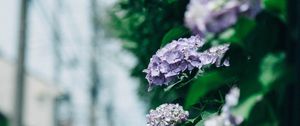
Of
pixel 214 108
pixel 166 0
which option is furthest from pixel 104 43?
pixel 214 108

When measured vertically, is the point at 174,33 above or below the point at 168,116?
above

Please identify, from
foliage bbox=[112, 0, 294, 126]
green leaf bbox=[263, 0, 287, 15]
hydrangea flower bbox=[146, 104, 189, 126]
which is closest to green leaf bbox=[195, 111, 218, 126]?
hydrangea flower bbox=[146, 104, 189, 126]

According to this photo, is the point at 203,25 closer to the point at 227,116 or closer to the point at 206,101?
the point at 227,116

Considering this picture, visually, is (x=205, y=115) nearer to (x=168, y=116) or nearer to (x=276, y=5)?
(x=168, y=116)

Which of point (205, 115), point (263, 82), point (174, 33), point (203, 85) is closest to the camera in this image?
point (263, 82)

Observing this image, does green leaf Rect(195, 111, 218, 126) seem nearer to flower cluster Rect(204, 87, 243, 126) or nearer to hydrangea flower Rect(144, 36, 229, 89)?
hydrangea flower Rect(144, 36, 229, 89)

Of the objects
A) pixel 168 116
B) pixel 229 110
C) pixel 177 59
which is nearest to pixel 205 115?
pixel 168 116
